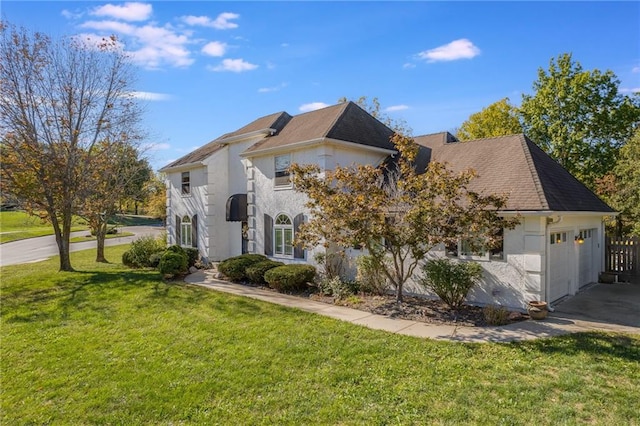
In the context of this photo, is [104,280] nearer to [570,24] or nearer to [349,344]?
[349,344]

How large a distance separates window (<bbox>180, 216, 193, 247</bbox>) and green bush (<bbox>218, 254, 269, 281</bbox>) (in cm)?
763

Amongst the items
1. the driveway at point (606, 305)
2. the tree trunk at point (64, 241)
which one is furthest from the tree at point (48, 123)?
the driveway at point (606, 305)

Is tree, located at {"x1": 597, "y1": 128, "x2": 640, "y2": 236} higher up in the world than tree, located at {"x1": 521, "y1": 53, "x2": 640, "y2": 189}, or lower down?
lower down

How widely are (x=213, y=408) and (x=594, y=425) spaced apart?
6.34 meters

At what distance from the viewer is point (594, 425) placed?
19.5ft

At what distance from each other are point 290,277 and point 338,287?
83.4 inches

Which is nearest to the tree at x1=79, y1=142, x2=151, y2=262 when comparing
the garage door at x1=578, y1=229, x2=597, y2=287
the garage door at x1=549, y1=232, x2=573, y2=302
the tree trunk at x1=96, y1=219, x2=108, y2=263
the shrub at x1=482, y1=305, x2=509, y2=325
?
the tree trunk at x1=96, y1=219, x2=108, y2=263

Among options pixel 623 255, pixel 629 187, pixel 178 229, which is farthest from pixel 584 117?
pixel 178 229

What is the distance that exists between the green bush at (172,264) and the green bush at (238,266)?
1992mm

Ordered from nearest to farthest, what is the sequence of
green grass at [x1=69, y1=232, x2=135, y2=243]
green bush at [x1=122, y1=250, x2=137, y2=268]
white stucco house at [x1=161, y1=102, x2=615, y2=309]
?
1. white stucco house at [x1=161, y1=102, x2=615, y2=309]
2. green bush at [x1=122, y1=250, x2=137, y2=268]
3. green grass at [x1=69, y1=232, x2=135, y2=243]

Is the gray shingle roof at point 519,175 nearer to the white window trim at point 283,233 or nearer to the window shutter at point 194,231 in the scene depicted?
the white window trim at point 283,233

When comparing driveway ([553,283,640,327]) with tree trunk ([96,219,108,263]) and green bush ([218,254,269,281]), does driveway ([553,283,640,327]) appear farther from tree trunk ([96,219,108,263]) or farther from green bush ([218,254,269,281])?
tree trunk ([96,219,108,263])

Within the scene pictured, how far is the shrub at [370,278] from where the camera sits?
15.1 metres

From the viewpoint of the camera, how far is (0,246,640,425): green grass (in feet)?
21.3
